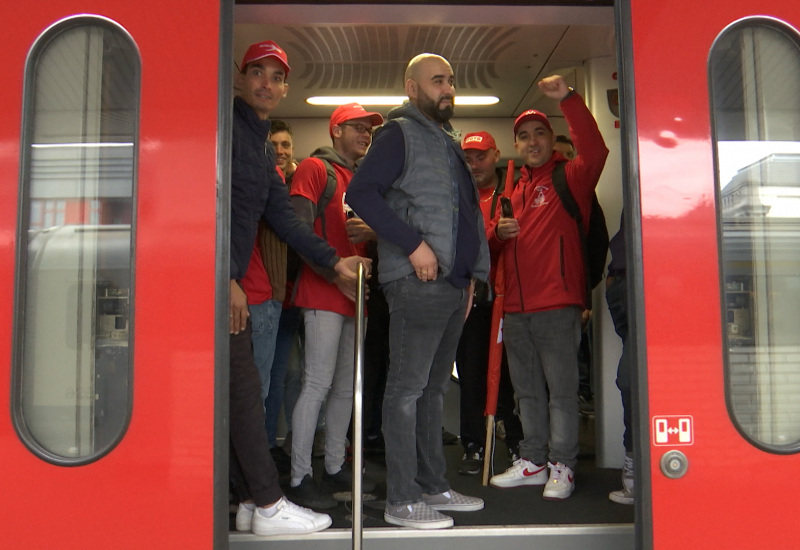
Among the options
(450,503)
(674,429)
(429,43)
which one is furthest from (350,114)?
(674,429)

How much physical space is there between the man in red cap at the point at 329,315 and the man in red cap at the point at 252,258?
195 mm

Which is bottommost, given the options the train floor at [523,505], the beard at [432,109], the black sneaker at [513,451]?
the train floor at [523,505]

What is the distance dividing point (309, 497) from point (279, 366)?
2.72 ft

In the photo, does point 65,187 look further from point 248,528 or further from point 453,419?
point 453,419

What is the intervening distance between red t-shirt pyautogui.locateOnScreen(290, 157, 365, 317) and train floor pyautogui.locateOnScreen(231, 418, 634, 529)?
834 millimetres

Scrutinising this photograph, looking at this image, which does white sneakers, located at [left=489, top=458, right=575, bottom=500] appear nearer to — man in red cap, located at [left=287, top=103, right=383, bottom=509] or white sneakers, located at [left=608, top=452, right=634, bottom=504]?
white sneakers, located at [left=608, top=452, right=634, bottom=504]

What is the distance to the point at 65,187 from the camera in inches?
101

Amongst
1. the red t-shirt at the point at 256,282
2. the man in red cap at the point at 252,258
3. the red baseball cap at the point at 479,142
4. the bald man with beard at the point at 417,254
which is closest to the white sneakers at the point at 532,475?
the bald man with beard at the point at 417,254

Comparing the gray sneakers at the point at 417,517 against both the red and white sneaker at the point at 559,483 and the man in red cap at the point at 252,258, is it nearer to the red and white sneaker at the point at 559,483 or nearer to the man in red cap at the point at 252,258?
the man in red cap at the point at 252,258

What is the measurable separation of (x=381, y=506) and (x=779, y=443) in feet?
5.13

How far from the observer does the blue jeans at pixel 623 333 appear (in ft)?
11.4

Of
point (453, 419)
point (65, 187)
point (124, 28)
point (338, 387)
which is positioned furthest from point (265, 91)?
point (453, 419)

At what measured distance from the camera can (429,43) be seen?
4.69m

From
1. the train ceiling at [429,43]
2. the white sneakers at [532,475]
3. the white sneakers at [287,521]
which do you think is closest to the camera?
the white sneakers at [287,521]
